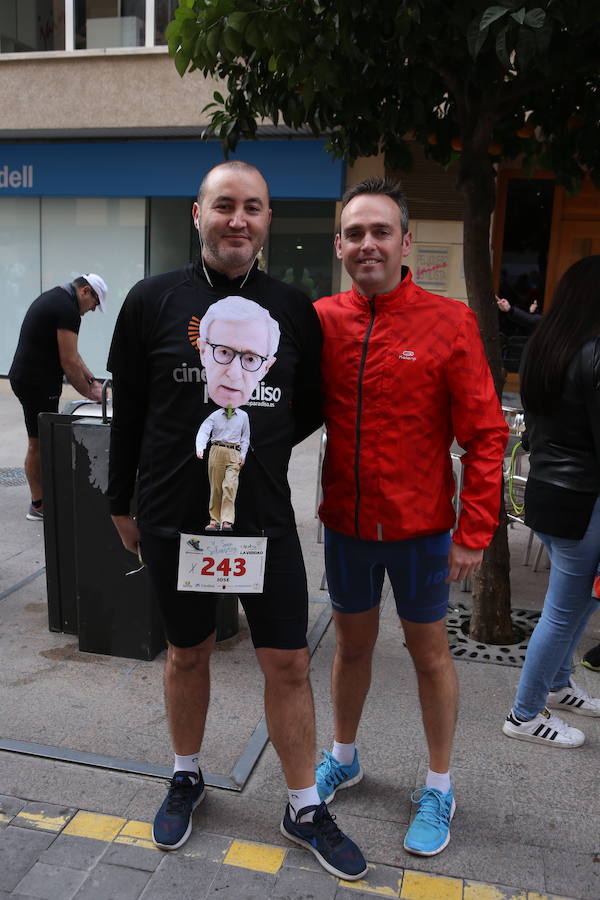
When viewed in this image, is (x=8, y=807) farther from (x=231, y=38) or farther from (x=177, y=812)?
(x=231, y=38)

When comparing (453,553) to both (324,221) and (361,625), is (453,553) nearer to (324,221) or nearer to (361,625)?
(361,625)

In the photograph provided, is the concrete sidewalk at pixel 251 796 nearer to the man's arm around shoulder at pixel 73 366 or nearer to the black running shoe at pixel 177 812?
the black running shoe at pixel 177 812

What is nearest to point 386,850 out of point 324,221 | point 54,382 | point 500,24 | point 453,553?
point 453,553

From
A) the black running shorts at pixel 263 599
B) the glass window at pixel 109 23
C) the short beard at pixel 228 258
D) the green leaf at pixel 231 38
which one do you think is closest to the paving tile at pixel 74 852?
the black running shorts at pixel 263 599

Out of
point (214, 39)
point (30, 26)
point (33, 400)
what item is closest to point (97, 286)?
point (33, 400)

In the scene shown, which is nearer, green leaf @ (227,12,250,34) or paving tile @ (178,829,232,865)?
paving tile @ (178,829,232,865)

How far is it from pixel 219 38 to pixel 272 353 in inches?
81.1

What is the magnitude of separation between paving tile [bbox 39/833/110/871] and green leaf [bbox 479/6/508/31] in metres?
2.96

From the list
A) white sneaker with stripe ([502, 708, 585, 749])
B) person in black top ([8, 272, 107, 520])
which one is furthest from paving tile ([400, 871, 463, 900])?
person in black top ([8, 272, 107, 520])

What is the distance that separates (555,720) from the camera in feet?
10.9

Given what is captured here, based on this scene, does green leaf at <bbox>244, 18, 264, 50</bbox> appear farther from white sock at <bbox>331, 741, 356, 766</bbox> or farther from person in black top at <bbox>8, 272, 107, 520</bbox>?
white sock at <bbox>331, 741, 356, 766</bbox>

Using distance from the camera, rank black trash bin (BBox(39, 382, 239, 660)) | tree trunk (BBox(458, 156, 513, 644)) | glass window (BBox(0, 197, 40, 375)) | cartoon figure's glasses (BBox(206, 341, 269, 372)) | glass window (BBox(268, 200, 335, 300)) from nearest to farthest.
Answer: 1. cartoon figure's glasses (BBox(206, 341, 269, 372))
2. black trash bin (BBox(39, 382, 239, 660))
3. tree trunk (BBox(458, 156, 513, 644))
4. glass window (BBox(268, 200, 335, 300))
5. glass window (BBox(0, 197, 40, 375))

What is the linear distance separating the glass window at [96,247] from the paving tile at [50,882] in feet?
34.4

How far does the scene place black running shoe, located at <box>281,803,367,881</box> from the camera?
98.3 inches
